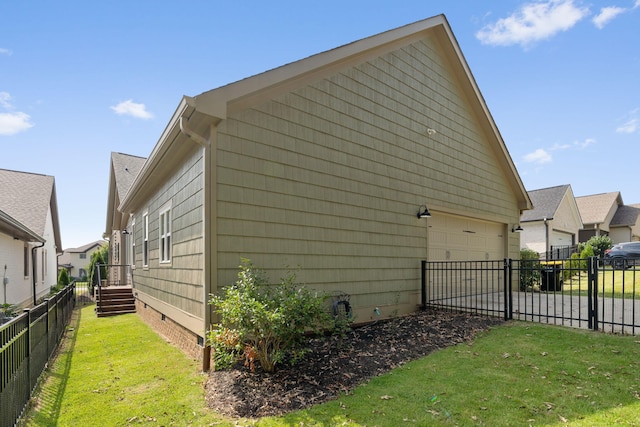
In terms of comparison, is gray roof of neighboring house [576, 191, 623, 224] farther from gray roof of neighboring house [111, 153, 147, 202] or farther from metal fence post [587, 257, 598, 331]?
gray roof of neighboring house [111, 153, 147, 202]

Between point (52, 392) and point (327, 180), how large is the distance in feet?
16.9

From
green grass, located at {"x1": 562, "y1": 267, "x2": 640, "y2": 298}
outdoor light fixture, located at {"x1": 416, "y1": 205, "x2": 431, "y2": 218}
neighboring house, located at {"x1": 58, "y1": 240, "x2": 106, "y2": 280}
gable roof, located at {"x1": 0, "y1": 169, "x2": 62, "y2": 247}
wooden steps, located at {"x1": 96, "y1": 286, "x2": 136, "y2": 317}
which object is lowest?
neighboring house, located at {"x1": 58, "y1": 240, "x2": 106, "y2": 280}

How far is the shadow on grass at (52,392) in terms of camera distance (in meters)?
3.96

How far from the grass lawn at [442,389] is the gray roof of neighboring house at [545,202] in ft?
65.7

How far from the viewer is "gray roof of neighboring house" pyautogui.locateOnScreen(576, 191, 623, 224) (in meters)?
30.9

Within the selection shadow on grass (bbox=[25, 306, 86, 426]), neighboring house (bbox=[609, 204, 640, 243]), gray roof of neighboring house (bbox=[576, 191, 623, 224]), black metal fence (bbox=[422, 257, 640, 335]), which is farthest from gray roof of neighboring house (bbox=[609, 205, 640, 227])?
shadow on grass (bbox=[25, 306, 86, 426])

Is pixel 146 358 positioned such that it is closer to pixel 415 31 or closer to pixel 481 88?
pixel 415 31

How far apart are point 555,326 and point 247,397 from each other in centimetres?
584

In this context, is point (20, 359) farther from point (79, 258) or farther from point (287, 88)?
point (79, 258)

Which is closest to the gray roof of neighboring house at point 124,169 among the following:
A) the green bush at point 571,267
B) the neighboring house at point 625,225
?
the green bush at point 571,267

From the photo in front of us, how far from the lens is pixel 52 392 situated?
479 cm

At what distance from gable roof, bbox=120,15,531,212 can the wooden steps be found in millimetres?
3448

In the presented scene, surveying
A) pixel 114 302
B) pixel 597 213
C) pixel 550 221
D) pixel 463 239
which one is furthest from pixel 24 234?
pixel 597 213

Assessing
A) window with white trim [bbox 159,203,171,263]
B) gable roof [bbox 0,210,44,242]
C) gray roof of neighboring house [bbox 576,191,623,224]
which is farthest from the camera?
gray roof of neighboring house [bbox 576,191,623,224]
